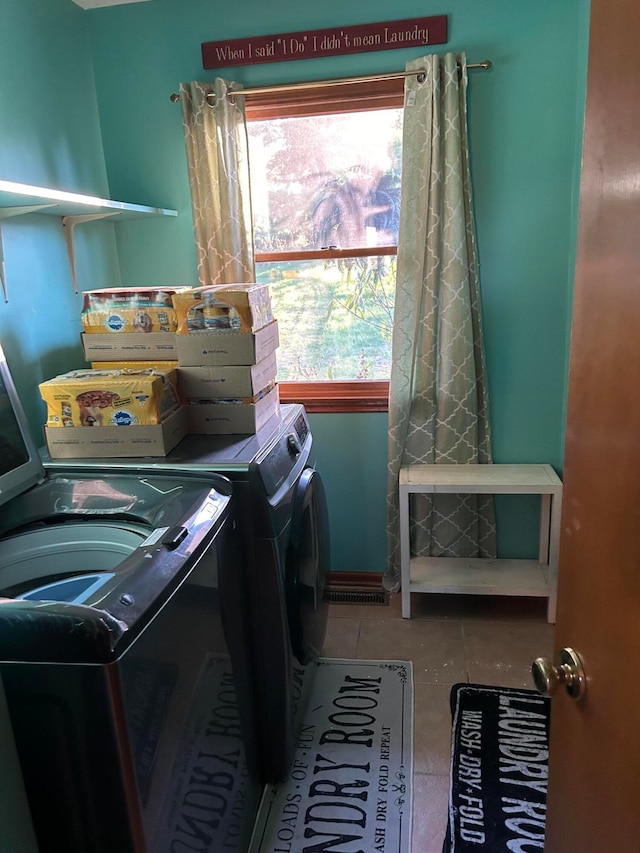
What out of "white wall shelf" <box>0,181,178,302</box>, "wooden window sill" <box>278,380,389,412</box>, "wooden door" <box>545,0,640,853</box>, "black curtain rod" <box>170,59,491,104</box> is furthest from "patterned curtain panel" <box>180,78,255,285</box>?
"wooden door" <box>545,0,640,853</box>

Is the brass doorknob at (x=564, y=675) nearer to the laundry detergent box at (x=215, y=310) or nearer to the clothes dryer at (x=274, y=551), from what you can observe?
the clothes dryer at (x=274, y=551)

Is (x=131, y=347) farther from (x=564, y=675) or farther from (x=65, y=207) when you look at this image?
→ (x=564, y=675)

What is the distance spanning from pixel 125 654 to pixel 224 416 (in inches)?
38.1

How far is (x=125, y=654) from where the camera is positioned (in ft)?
3.01

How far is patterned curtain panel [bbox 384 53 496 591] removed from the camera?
2184 millimetres

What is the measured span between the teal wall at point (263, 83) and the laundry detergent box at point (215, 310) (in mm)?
526

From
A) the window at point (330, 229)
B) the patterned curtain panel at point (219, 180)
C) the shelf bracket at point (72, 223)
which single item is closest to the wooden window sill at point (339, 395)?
the window at point (330, 229)

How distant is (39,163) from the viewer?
77.8 inches

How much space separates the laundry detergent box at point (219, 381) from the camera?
1765mm

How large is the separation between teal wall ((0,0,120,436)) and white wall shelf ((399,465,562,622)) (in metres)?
1.37

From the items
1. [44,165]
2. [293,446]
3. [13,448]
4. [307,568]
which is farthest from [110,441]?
[44,165]

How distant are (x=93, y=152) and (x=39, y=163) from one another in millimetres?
419

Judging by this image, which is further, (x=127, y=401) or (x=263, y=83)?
(x=263, y=83)

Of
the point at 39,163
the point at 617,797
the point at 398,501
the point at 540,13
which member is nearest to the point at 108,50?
the point at 39,163
